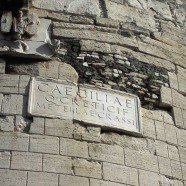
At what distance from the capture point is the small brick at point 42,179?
5113 millimetres

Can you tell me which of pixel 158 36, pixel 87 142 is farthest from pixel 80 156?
pixel 158 36

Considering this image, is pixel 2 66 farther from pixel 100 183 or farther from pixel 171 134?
pixel 171 134

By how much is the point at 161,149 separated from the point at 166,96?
2.37 feet

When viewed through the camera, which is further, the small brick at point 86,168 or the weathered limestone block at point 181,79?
the weathered limestone block at point 181,79

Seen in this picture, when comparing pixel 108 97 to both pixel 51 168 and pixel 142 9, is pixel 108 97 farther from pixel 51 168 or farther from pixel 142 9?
pixel 142 9

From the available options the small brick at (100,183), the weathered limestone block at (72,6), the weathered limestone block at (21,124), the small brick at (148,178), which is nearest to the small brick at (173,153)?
the small brick at (148,178)

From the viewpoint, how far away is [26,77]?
19.0 feet

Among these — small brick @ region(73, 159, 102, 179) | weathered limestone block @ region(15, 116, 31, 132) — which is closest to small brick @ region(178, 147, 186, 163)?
small brick @ region(73, 159, 102, 179)

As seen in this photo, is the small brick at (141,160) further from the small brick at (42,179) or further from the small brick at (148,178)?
the small brick at (42,179)

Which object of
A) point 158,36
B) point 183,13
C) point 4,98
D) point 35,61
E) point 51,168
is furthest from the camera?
point 183,13

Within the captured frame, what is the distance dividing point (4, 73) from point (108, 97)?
3.56ft

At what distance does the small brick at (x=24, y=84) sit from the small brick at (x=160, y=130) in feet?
4.57

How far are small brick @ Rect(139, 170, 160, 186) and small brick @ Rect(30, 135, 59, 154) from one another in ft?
2.79

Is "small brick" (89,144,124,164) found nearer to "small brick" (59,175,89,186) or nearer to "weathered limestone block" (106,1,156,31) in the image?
"small brick" (59,175,89,186)
